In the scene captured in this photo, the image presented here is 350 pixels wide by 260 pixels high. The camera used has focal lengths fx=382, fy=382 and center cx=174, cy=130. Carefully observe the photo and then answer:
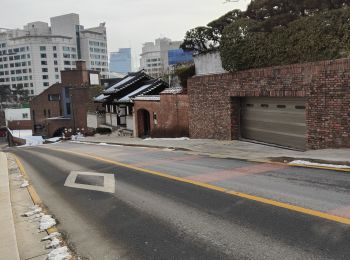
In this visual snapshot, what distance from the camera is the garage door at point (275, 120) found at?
48.7ft

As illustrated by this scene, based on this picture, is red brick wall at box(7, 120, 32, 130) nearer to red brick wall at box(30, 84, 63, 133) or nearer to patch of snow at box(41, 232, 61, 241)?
red brick wall at box(30, 84, 63, 133)

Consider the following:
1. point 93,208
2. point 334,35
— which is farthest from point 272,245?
point 334,35

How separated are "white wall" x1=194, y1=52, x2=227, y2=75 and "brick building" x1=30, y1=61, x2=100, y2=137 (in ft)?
108

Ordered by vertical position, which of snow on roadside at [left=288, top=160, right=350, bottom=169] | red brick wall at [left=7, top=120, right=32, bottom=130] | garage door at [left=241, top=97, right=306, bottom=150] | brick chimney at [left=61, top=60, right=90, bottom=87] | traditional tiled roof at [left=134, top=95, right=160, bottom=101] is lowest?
red brick wall at [left=7, top=120, right=32, bottom=130]

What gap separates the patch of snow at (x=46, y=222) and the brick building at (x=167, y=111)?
16979 mm

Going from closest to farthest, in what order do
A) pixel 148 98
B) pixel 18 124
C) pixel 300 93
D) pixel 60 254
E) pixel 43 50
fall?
pixel 60 254, pixel 300 93, pixel 148 98, pixel 18 124, pixel 43 50

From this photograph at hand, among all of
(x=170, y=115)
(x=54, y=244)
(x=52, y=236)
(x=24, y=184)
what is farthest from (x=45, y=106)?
(x=54, y=244)

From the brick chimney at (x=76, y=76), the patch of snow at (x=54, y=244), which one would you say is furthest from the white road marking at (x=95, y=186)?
the brick chimney at (x=76, y=76)

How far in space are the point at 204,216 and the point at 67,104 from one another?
61.1m

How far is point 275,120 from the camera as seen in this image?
16312 millimetres

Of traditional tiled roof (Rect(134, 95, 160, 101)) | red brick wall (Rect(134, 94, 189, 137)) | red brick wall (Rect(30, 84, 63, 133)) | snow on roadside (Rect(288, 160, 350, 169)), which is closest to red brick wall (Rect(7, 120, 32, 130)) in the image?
red brick wall (Rect(30, 84, 63, 133))

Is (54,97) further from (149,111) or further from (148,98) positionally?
(149,111)

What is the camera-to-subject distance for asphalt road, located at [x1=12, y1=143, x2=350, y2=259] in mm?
5406

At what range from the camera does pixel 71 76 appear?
64.4m
